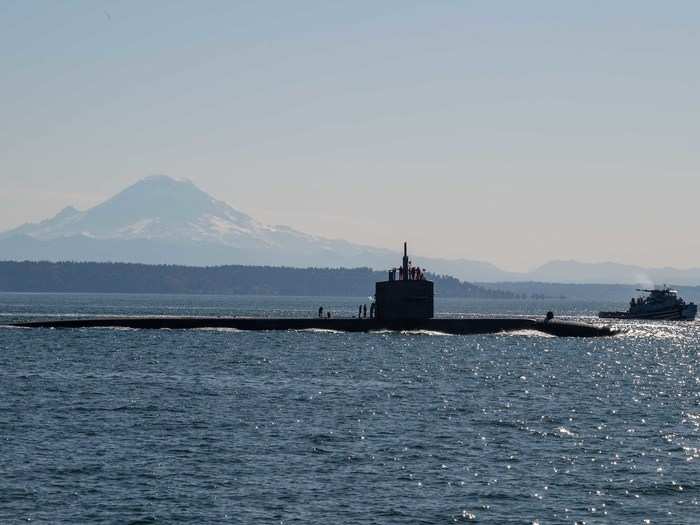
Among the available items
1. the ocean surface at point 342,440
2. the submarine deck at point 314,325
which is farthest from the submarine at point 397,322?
the ocean surface at point 342,440

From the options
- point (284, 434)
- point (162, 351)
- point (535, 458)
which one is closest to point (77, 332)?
point (162, 351)

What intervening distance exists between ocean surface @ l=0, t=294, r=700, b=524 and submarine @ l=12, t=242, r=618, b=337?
17942mm

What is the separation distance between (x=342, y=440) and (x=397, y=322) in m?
59.3

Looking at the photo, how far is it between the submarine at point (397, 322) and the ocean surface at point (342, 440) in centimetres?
1794

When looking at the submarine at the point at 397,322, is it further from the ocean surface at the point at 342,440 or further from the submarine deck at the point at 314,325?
the ocean surface at the point at 342,440

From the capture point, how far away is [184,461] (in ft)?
137

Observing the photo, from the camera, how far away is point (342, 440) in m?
46.7

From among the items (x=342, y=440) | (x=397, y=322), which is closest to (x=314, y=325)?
(x=397, y=322)

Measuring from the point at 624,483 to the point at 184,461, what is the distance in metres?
14.8

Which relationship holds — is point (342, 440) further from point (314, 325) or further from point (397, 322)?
point (314, 325)

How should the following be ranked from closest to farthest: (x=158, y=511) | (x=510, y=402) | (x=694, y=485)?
(x=158, y=511) < (x=694, y=485) < (x=510, y=402)

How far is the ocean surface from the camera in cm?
3556

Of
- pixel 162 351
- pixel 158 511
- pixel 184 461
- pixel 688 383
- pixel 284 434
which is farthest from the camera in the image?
pixel 162 351

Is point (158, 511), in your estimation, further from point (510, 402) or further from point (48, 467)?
point (510, 402)
